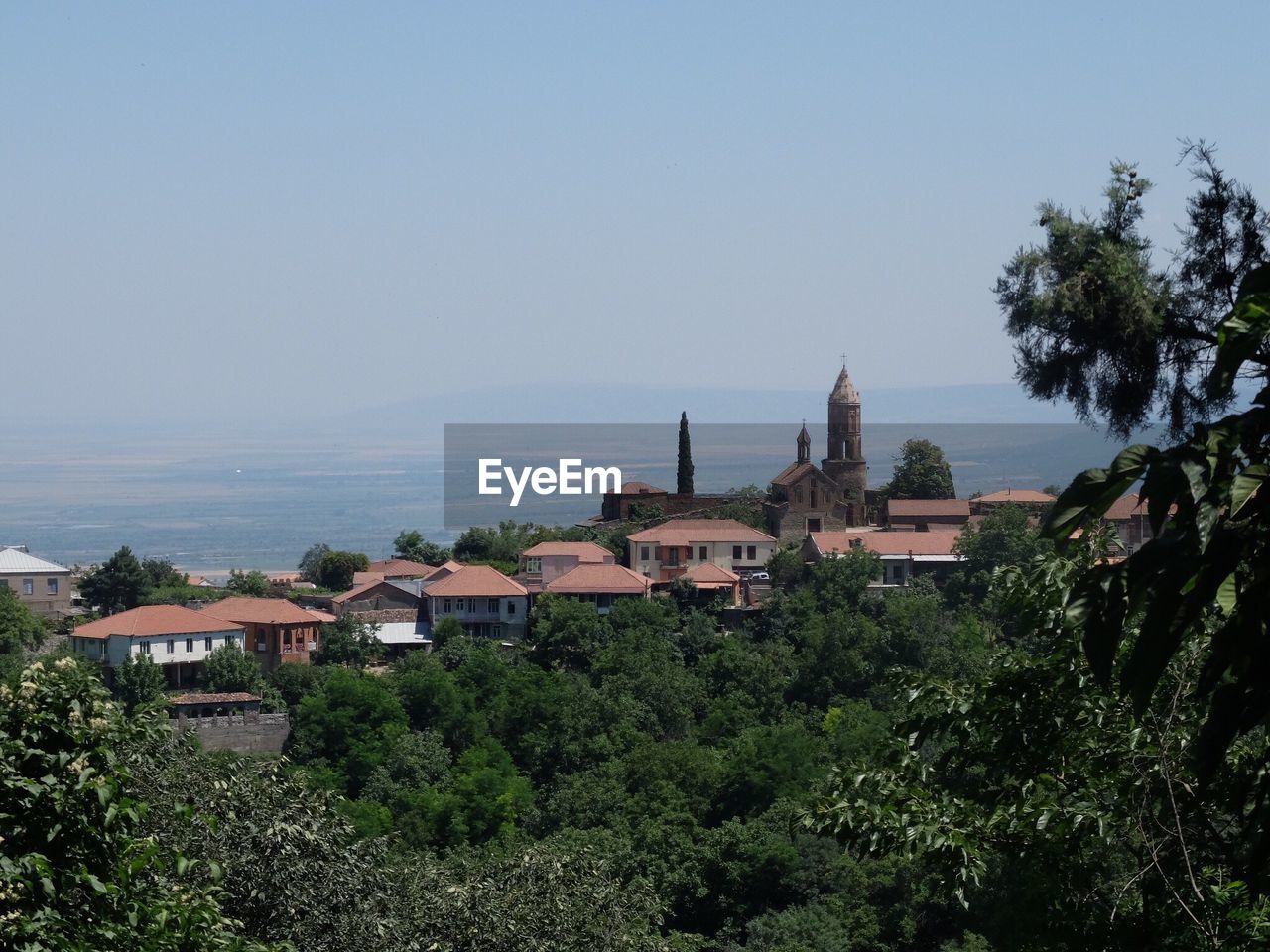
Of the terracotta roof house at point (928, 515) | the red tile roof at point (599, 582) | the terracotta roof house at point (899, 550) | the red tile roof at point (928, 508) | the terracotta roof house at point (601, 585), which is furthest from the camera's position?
the red tile roof at point (928, 508)

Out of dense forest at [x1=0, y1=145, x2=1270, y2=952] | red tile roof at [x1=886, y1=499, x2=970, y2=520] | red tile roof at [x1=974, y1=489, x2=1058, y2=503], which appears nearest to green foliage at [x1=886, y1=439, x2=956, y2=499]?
red tile roof at [x1=974, y1=489, x2=1058, y2=503]

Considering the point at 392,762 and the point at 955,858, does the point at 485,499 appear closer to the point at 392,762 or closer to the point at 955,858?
the point at 392,762

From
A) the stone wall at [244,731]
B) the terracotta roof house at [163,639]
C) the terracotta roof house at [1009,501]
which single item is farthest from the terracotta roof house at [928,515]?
the stone wall at [244,731]

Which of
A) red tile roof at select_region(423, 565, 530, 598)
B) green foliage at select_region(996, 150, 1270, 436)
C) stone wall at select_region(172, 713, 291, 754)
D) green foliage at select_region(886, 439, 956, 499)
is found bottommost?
stone wall at select_region(172, 713, 291, 754)

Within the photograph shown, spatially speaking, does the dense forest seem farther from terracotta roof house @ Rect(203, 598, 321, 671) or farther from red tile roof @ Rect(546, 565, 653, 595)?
terracotta roof house @ Rect(203, 598, 321, 671)

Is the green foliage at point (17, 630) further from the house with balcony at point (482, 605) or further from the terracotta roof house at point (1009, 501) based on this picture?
the terracotta roof house at point (1009, 501)

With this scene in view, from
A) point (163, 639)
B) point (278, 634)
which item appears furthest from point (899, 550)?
point (163, 639)

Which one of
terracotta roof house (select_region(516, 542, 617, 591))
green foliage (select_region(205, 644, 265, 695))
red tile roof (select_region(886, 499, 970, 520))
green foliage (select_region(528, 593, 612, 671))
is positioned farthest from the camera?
red tile roof (select_region(886, 499, 970, 520))
